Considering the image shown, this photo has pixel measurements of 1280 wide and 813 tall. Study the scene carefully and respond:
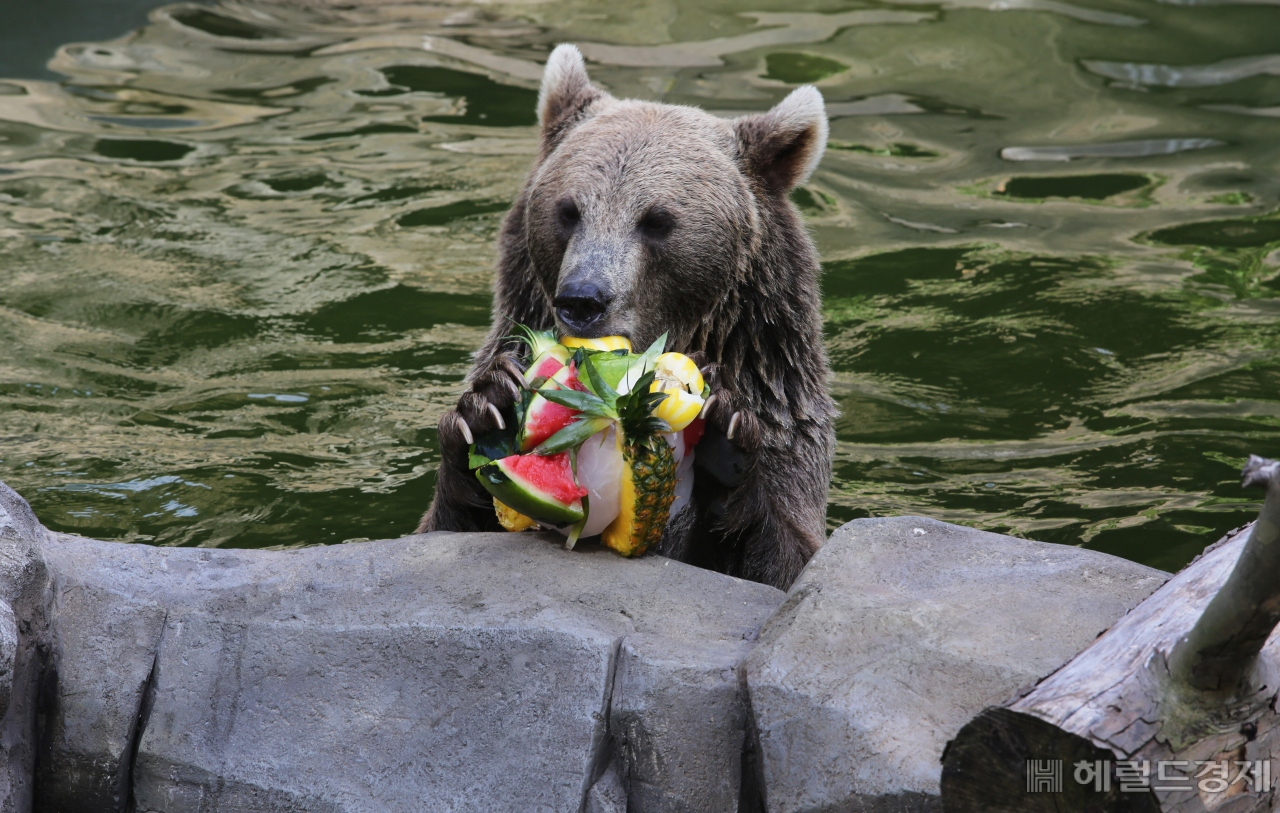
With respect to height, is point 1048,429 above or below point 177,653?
below

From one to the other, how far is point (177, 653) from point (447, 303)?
566 cm

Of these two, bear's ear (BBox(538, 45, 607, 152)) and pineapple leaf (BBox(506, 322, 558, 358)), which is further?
bear's ear (BBox(538, 45, 607, 152))

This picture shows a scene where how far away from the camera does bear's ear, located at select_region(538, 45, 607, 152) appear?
16.4 ft

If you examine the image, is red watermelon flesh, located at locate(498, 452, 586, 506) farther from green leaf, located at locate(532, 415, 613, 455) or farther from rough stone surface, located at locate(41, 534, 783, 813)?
rough stone surface, located at locate(41, 534, 783, 813)

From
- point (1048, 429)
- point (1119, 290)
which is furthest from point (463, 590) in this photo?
point (1119, 290)

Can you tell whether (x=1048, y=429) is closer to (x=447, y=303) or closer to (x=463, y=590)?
(x=447, y=303)

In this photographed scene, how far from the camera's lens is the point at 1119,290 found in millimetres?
8625

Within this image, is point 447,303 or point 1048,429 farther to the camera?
point 447,303

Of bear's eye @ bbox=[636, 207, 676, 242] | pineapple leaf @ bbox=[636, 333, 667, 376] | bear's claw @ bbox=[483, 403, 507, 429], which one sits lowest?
bear's claw @ bbox=[483, 403, 507, 429]

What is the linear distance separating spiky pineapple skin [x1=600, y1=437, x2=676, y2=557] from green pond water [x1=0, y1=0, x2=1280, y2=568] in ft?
8.87

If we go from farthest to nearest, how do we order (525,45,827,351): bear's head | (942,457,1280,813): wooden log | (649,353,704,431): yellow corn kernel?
(525,45,827,351): bear's head < (649,353,704,431): yellow corn kernel < (942,457,1280,813): wooden log

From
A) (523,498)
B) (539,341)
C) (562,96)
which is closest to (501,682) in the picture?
(523,498)

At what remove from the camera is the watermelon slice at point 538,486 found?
11.8 ft

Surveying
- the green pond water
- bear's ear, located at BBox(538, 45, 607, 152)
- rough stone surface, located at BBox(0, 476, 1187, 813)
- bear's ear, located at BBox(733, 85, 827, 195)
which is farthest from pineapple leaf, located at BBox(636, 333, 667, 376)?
the green pond water
